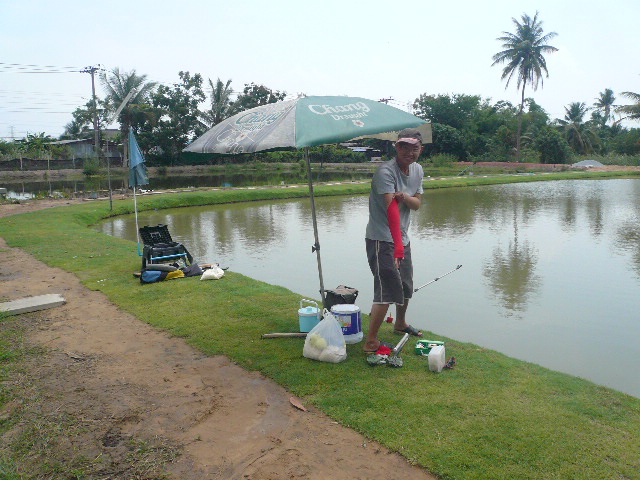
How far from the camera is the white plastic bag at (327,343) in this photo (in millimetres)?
3992

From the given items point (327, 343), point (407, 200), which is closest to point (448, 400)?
point (327, 343)

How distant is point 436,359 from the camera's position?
3.76 m

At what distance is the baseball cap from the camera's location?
393cm

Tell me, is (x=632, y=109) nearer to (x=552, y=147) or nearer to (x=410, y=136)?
(x=552, y=147)

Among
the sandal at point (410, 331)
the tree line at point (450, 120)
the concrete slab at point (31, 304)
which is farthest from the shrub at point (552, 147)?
the concrete slab at point (31, 304)

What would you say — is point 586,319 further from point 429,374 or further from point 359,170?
point 359,170

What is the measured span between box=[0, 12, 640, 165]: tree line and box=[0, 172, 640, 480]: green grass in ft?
104

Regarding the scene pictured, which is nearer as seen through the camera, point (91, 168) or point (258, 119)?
point (258, 119)

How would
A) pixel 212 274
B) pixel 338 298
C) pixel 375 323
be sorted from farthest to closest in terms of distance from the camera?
pixel 212 274 < pixel 338 298 < pixel 375 323

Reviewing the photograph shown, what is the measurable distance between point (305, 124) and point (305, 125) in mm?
15

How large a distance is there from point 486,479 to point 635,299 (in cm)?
514

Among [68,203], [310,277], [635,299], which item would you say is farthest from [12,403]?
[68,203]

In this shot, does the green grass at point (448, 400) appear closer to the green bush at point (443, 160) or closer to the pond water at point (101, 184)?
the pond water at point (101, 184)

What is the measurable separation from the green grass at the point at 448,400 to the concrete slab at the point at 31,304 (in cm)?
66
